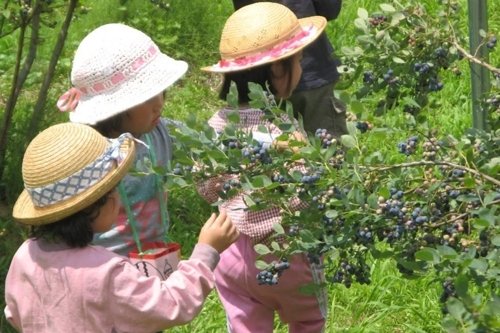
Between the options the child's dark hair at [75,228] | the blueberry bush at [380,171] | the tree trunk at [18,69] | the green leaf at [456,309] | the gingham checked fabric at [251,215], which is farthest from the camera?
the tree trunk at [18,69]

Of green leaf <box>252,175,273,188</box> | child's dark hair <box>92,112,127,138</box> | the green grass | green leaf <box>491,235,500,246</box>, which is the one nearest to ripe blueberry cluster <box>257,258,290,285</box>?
green leaf <box>252,175,273,188</box>

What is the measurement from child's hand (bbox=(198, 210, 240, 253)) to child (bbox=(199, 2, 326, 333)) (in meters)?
0.25

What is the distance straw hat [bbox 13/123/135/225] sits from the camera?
2.37 meters

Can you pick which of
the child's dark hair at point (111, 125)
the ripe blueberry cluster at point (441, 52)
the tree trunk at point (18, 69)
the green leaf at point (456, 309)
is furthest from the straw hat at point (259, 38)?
the green leaf at point (456, 309)

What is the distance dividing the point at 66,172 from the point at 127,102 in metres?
0.45

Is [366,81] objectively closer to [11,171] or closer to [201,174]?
[201,174]

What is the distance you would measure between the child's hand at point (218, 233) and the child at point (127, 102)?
0.24 metres

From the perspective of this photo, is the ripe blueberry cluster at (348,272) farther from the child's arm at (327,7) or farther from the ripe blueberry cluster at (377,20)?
the child's arm at (327,7)

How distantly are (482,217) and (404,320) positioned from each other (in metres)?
1.95

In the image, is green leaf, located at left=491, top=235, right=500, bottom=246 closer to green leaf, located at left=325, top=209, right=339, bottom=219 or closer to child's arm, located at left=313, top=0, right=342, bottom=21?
green leaf, located at left=325, top=209, right=339, bottom=219

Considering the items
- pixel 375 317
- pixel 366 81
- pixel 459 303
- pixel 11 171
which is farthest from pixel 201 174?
pixel 11 171

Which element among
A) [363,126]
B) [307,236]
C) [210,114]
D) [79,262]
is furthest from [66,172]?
[210,114]

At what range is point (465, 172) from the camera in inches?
82.0

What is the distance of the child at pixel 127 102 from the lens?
9.16 ft
